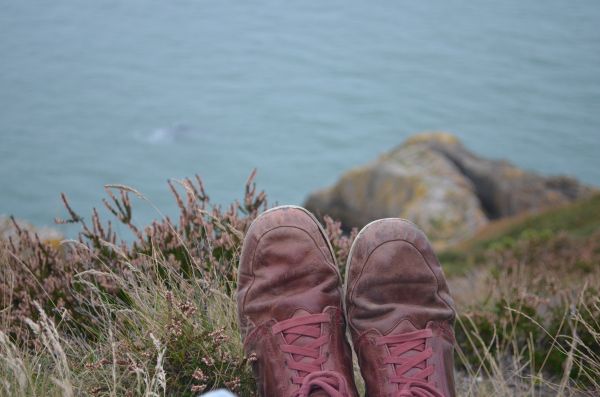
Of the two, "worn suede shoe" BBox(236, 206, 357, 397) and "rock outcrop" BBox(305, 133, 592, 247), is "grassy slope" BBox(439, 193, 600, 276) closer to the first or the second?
"rock outcrop" BBox(305, 133, 592, 247)

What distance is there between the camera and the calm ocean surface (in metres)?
28.4

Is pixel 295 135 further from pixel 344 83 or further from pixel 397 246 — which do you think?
pixel 397 246

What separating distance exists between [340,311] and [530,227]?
12.2 m

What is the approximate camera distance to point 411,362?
2771 millimetres

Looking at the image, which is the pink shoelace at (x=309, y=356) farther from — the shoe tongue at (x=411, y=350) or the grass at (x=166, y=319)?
the shoe tongue at (x=411, y=350)

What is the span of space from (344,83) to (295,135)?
7.78 m

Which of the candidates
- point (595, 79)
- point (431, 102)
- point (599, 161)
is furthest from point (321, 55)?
point (599, 161)

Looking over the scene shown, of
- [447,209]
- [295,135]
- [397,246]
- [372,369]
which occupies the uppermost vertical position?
[397,246]

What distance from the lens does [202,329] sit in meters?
2.85

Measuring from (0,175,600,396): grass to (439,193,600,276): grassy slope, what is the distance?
8.68m

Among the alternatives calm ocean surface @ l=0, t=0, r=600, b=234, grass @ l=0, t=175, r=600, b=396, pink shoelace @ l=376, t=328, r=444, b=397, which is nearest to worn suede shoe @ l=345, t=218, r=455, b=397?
pink shoelace @ l=376, t=328, r=444, b=397

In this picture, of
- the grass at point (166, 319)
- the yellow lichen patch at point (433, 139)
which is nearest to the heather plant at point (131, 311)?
the grass at point (166, 319)

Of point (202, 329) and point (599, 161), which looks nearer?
point (202, 329)

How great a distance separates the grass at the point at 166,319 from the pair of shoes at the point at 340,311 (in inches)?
6.1
